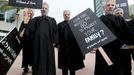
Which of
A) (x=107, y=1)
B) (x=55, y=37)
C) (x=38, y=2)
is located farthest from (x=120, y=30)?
(x=38, y=2)

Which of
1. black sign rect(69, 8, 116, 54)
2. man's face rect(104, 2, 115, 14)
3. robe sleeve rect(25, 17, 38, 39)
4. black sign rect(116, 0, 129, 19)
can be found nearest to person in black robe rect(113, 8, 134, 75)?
man's face rect(104, 2, 115, 14)

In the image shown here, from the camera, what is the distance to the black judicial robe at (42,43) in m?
5.65

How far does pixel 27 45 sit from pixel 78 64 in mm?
1169

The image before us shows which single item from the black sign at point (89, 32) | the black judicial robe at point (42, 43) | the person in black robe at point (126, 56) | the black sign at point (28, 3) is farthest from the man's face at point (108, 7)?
the black sign at point (28, 3)

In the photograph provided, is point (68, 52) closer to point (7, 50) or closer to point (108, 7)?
point (108, 7)

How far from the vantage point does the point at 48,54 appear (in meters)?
5.69

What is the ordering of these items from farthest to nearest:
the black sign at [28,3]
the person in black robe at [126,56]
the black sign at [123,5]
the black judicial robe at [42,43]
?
the black sign at [123,5] < the black sign at [28,3] < the black judicial robe at [42,43] < the person in black robe at [126,56]

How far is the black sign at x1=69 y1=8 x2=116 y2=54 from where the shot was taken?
4398mm

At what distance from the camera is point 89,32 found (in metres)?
4.52

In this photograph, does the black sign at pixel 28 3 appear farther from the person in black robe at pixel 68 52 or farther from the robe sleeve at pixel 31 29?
the person in black robe at pixel 68 52

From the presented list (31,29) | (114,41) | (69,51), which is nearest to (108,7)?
(114,41)

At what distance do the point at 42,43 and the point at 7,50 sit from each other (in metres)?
1.33

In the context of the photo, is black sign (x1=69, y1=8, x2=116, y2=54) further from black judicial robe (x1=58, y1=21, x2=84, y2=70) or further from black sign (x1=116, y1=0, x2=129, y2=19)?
black sign (x1=116, y1=0, x2=129, y2=19)

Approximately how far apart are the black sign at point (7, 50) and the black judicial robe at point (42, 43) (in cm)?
95
